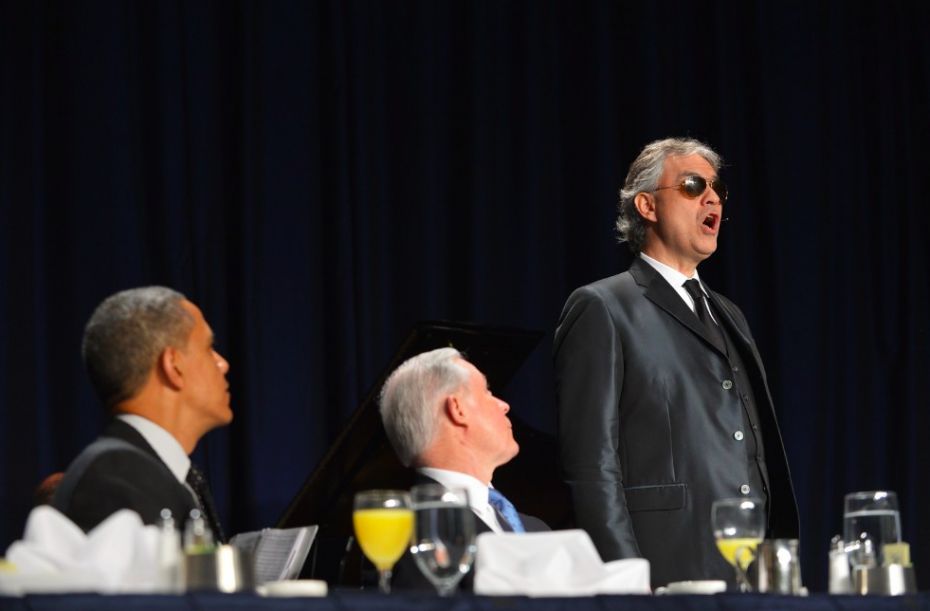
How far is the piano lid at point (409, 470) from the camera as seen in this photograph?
3.14 meters

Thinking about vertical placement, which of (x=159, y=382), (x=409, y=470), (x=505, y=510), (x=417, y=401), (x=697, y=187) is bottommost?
(x=409, y=470)

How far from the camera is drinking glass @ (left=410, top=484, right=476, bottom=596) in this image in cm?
140

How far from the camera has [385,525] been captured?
145cm

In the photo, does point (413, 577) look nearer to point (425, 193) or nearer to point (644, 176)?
point (644, 176)

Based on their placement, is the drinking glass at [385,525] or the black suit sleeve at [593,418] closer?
the drinking glass at [385,525]

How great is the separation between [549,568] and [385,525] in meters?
0.19

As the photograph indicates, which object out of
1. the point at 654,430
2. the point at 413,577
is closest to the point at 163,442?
the point at 413,577

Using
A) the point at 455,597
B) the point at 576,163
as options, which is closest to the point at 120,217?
the point at 576,163

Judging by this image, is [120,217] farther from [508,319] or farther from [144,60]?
[508,319]

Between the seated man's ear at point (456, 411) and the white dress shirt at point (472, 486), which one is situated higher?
the seated man's ear at point (456, 411)

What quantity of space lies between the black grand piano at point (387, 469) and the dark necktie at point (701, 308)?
0.54 m

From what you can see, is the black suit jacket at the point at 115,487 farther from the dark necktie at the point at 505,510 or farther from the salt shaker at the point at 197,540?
the dark necktie at the point at 505,510

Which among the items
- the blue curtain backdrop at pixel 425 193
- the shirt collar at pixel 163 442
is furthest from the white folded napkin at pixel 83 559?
the blue curtain backdrop at pixel 425 193

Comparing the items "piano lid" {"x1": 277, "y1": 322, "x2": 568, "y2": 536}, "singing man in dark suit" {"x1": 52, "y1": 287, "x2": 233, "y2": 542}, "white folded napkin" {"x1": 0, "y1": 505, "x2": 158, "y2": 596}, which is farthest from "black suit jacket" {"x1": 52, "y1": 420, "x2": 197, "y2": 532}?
"piano lid" {"x1": 277, "y1": 322, "x2": 568, "y2": 536}
